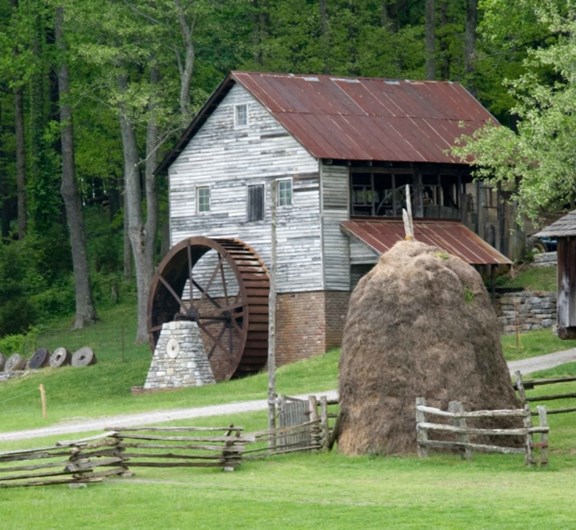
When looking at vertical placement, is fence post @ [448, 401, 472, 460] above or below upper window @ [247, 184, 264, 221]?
below

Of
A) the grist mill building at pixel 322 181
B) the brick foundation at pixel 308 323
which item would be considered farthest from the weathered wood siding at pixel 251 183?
the brick foundation at pixel 308 323

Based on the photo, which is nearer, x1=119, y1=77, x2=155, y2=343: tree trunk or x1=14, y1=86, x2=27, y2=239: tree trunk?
x1=119, y1=77, x2=155, y2=343: tree trunk

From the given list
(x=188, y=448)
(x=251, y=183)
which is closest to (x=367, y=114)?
(x=251, y=183)

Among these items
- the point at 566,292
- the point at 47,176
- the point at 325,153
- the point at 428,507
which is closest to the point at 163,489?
the point at 428,507

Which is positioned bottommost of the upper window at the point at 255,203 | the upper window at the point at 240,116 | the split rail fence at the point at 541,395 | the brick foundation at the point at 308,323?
the split rail fence at the point at 541,395

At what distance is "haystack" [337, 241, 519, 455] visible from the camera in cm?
3531

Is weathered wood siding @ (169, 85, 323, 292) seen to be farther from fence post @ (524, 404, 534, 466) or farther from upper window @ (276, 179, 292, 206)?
fence post @ (524, 404, 534, 466)

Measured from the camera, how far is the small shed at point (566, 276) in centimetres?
4322

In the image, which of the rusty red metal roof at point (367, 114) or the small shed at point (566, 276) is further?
the rusty red metal roof at point (367, 114)

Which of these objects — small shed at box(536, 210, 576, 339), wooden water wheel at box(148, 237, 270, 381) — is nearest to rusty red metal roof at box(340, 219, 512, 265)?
wooden water wheel at box(148, 237, 270, 381)

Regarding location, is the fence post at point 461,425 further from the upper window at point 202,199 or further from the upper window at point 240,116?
the upper window at point 202,199

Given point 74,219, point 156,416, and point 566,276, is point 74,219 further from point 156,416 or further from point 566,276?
point 566,276

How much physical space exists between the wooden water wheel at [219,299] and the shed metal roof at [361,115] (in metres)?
3.68

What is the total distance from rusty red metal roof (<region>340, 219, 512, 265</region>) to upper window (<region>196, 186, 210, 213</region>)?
5.45m
